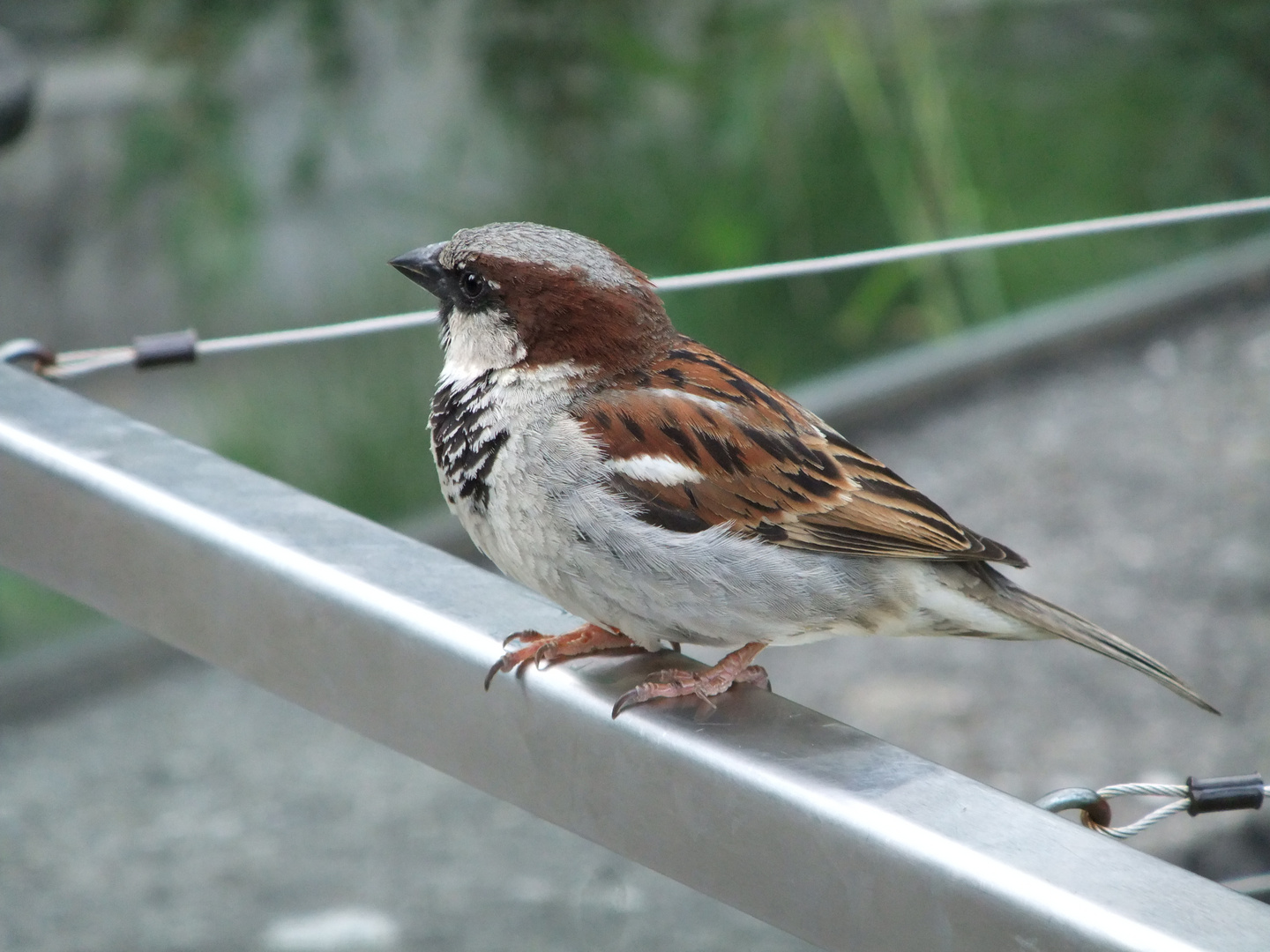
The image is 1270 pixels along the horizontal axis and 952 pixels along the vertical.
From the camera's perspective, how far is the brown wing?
186 cm

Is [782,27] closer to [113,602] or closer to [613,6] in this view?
[613,6]

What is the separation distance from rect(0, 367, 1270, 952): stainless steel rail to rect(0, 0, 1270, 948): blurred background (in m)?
2.76

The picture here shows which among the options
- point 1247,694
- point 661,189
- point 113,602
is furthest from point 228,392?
point 113,602

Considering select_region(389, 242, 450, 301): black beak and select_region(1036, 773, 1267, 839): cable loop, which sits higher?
select_region(389, 242, 450, 301): black beak

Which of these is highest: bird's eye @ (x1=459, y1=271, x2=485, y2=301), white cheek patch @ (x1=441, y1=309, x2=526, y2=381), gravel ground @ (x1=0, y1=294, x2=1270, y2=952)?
bird's eye @ (x1=459, y1=271, x2=485, y2=301)

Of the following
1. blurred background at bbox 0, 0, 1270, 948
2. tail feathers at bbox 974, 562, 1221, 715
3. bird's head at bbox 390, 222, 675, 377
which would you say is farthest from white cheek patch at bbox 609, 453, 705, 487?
blurred background at bbox 0, 0, 1270, 948

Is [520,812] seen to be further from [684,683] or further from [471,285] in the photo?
[684,683]

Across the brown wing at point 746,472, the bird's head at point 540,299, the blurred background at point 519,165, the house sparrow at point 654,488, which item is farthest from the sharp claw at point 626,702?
the blurred background at point 519,165

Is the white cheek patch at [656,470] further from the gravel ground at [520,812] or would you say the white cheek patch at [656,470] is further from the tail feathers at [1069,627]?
the gravel ground at [520,812]

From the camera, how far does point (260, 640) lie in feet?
5.03

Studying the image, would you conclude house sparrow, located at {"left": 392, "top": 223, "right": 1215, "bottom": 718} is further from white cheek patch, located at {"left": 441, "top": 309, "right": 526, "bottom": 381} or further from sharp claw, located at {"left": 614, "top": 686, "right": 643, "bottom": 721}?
sharp claw, located at {"left": 614, "top": 686, "right": 643, "bottom": 721}

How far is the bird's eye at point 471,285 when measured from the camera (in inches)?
76.4

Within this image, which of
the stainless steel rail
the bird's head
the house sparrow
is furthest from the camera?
the bird's head

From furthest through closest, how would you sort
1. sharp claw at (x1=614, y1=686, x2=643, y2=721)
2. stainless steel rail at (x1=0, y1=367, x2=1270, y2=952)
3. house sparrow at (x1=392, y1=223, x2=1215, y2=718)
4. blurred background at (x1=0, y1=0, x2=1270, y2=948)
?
blurred background at (x1=0, y1=0, x2=1270, y2=948) → house sparrow at (x1=392, y1=223, x2=1215, y2=718) → sharp claw at (x1=614, y1=686, x2=643, y2=721) → stainless steel rail at (x1=0, y1=367, x2=1270, y2=952)
